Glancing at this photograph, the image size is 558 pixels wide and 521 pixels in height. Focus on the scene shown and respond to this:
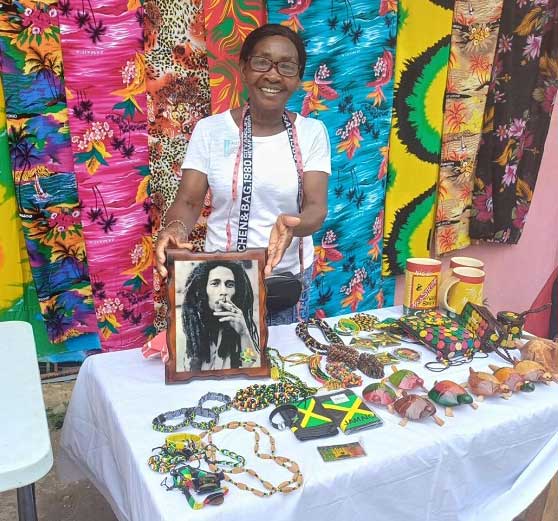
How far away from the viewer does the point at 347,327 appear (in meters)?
1.69

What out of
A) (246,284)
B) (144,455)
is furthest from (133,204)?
(144,455)

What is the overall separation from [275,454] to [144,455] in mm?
248

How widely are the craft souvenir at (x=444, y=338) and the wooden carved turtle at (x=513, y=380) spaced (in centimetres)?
15

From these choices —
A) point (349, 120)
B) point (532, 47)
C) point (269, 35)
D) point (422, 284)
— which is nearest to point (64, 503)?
point (422, 284)

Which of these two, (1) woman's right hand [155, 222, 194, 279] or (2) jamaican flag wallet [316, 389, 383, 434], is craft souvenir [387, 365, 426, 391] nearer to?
(2) jamaican flag wallet [316, 389, 383, 434]

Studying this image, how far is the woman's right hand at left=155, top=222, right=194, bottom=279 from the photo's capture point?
55.6 inches

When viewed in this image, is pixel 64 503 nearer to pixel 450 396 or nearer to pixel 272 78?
pixel 450 396

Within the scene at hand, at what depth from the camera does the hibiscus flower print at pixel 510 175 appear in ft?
11.5

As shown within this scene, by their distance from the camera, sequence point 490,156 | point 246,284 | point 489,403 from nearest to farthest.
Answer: point 489,403 → point 246,284 → point 490,156

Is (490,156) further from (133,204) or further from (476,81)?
(133,204)

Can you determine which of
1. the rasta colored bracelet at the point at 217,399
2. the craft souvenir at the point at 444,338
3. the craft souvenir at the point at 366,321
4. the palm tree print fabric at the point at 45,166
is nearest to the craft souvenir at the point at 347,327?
the craft souvenir at the point at 366,321

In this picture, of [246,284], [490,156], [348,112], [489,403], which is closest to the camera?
[489,403]

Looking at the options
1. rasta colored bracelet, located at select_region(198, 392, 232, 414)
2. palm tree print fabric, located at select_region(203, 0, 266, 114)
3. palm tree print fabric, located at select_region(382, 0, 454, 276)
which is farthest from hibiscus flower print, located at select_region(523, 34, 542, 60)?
rasta colored bracelet, located at select_region(198, 392, 232, 414)

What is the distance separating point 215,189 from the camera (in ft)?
5.74
